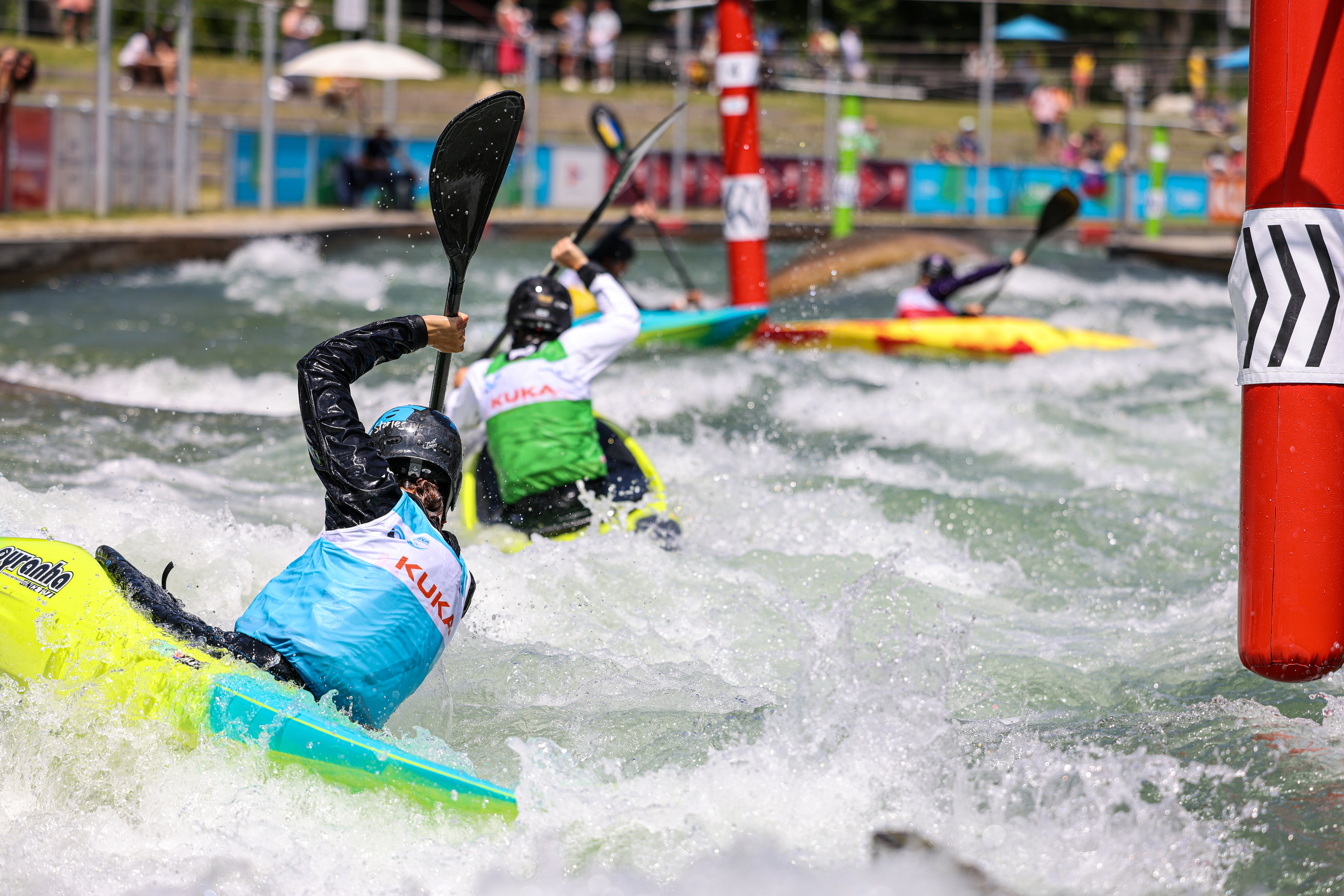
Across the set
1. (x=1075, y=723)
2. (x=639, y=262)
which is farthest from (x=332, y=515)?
(x=639, y=262)

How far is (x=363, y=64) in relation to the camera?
17141 millimetres

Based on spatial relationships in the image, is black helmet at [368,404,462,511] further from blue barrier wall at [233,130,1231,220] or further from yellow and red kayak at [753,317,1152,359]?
blue barrier wall at [233,130,1231,220]

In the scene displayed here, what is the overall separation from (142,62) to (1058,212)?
12.1 meters

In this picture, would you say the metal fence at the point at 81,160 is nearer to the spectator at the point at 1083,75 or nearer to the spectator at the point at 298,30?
the spectator at the point at 298,30

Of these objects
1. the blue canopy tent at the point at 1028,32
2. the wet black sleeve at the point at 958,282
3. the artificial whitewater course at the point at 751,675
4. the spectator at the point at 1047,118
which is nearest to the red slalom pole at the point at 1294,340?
the artificial whitewater course at the point at 751,675

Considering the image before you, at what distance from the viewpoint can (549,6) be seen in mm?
30828

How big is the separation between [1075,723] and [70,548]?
2655mm

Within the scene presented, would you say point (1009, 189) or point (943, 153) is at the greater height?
point (943, 153)

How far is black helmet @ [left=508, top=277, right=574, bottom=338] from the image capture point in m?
5.29

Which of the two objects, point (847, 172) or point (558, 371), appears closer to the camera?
point (558, 371)

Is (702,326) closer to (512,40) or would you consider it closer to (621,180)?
(621,180)

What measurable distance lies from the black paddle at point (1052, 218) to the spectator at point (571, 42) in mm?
11304

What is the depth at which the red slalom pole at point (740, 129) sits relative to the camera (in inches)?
360

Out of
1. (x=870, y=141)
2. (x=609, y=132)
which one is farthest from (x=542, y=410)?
(x=870, y=141)
